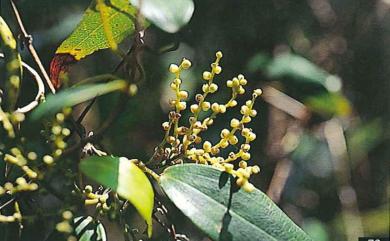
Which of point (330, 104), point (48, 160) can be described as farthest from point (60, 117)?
point (330, 104)

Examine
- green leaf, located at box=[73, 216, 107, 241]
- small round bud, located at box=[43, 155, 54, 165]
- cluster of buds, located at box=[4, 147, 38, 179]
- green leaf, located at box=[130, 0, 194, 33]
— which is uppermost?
green leaf, located at box=[130, 0, 194, 33]

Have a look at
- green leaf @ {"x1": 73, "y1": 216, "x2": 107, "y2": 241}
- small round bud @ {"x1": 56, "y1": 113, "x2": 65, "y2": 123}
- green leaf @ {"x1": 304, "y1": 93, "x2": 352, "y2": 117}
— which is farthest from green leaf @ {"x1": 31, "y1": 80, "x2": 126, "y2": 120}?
green leaf @ {"x1": 304, "y1": 93, "x2": 352, "y2": 117}

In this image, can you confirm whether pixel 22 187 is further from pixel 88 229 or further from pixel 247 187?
pixel 247 187

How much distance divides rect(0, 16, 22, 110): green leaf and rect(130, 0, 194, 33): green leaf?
135 mm

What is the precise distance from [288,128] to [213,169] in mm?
1189

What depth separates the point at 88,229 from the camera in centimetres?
92

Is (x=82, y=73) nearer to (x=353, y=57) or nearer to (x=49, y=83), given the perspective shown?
(x=353, y=57)

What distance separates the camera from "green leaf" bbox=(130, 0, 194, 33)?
849mm

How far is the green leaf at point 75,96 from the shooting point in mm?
755

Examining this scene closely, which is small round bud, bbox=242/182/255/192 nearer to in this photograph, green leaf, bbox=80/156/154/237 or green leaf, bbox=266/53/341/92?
green leaf, bbox=80/156/154/237

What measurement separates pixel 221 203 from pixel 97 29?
259 mm

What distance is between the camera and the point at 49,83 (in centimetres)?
99

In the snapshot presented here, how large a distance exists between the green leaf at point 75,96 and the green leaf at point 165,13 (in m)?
0.10

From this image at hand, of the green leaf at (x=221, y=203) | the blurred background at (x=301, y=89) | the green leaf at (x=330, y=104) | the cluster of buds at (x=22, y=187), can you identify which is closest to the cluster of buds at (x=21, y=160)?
the cluster of buds at (x=22, y=187)
